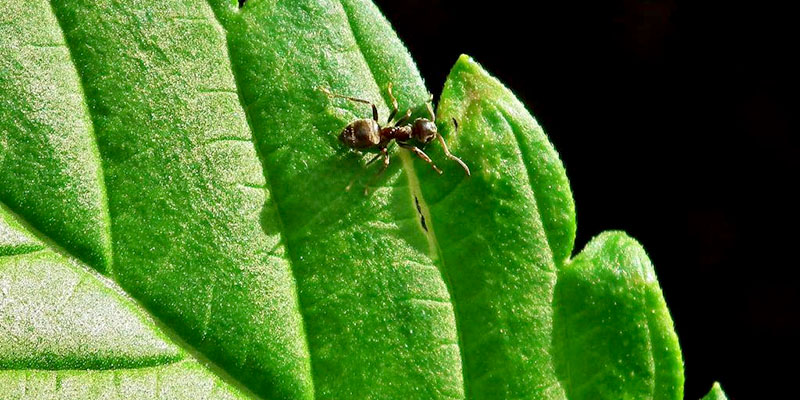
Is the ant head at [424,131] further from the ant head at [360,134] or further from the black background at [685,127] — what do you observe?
the black background at [685,127]

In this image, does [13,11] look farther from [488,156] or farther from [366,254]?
[488,156]

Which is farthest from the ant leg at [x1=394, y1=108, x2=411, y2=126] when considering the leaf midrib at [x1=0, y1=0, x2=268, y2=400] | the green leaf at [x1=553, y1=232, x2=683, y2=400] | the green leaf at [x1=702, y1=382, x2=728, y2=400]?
the green leaf at [x1=702, y1=382, x2=728, y2=400]

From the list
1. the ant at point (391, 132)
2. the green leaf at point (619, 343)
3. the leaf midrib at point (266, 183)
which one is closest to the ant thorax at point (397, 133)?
the ant at point (391, 132)

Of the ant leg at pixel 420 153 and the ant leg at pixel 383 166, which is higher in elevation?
the ant leg at pixel 420 153

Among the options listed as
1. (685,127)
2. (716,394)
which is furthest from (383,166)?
(685,127)

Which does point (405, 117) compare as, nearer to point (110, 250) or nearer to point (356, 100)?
point (356, 100)

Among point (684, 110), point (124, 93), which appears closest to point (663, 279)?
point (684, 110)
